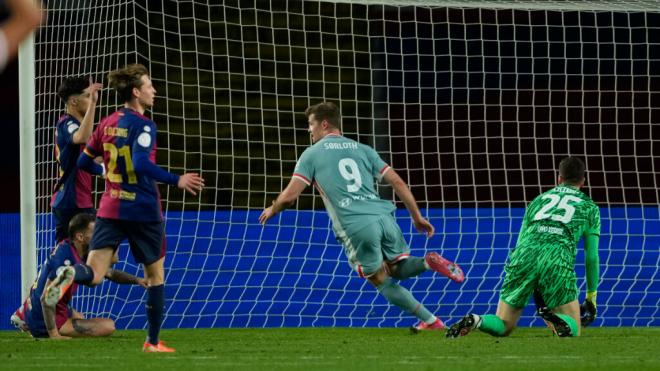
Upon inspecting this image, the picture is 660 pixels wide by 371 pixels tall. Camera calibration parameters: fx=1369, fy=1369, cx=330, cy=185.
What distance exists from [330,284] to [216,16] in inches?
Result: 230

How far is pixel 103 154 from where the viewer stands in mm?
8023

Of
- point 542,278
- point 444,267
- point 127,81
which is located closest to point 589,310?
point 542,278

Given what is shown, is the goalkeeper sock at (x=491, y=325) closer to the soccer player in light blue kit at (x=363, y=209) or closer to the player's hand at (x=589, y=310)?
the player's hand at (x=589, y=310)

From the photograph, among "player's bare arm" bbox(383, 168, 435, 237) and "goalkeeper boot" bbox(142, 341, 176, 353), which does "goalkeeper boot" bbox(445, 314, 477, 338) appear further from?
"goalkeeper boot" bbox(142, 341, 176, 353)

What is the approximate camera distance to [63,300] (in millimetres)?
9570

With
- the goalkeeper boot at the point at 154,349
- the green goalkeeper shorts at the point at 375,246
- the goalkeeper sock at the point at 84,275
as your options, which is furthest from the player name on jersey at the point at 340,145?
the goalkeeper boot at the point at 154,349

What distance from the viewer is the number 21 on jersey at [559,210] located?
29.9 feet

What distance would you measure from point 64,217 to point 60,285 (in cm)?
192

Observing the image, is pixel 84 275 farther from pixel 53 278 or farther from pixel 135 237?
pixel 53 278

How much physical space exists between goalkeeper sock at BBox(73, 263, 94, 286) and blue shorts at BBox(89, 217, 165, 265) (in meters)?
0.15

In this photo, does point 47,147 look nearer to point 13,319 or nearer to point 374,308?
point 13,319

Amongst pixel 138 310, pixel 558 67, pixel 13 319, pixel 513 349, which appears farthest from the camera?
pixel 558 67

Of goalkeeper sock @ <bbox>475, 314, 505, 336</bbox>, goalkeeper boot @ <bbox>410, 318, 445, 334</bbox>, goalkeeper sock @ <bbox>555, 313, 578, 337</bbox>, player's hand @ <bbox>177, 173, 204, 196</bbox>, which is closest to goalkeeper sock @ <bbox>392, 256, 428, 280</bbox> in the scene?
goalkeeper boot @ <bbox>410, 318, 445, 334</bbox>

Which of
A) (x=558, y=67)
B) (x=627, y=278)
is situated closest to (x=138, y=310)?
(x=627, y=278)
